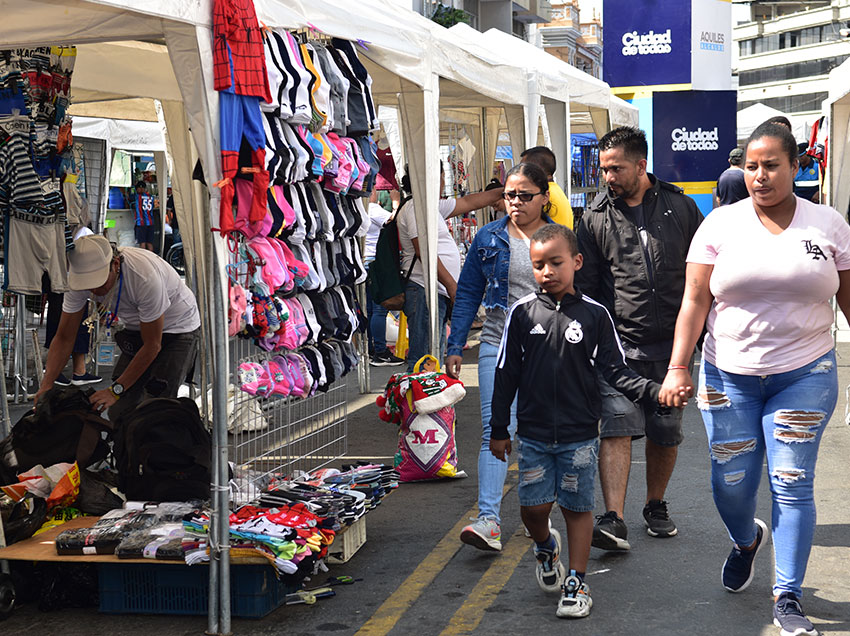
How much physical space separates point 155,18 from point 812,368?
2999 millimetres

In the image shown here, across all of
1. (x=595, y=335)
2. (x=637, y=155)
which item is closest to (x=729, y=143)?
(x=637, y=155)

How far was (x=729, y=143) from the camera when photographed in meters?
17.2

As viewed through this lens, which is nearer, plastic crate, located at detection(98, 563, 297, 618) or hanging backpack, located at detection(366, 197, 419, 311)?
plastic crate, located at detection(98, 563, 297, 618)

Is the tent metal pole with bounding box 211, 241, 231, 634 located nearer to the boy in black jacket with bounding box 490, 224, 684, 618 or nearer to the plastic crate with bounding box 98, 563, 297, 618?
the plastic crate with bounding box 98, 563, 297, 618

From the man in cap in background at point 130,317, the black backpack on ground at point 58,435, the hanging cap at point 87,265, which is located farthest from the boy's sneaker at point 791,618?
the hanging cap at point 87,265

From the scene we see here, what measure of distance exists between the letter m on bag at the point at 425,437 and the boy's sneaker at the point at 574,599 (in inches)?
97.1

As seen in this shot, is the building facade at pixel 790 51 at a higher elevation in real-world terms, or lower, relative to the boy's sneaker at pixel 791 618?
higher

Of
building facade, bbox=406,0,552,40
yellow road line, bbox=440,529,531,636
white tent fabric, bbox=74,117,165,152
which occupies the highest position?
building facade, bbox=406,0,552,40

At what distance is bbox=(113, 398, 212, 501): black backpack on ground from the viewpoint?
5629mm

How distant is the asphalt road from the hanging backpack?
2.25m

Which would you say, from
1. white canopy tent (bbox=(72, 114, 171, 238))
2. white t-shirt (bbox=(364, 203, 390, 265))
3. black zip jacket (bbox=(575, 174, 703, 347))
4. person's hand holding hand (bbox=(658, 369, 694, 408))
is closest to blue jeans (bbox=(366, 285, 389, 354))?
white t-shirt (bbox=(364, 203, 390, 265))

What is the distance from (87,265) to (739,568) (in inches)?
156

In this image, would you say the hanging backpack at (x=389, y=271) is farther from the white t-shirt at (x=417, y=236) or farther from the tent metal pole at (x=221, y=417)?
the tent metal pole at (x=221, y=417)

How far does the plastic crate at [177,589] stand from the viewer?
15.3 ft
